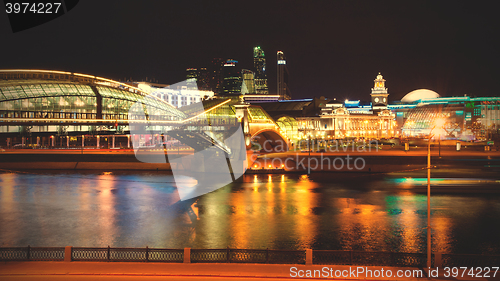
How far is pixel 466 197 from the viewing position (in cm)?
3478

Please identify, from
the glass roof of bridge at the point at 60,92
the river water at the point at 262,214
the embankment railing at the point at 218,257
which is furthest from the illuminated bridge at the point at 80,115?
the embankment railing at the point at 218,257

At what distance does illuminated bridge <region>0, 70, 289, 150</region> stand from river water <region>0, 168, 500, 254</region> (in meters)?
28.2

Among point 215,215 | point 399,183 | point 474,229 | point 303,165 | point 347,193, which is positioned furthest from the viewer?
Result: point 303,165

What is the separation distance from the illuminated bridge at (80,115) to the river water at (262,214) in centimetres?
2825

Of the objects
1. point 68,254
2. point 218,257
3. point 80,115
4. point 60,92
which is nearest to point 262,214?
point 218,257

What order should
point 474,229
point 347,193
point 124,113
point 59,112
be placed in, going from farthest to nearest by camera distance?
point 124,113, point 59,112, point 347,193, point 474,229

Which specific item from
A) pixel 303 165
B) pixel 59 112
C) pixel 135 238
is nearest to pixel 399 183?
pixel 303 165

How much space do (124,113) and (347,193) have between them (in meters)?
69.3

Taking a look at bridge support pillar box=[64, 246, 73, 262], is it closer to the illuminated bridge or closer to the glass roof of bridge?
the illuminated bridge

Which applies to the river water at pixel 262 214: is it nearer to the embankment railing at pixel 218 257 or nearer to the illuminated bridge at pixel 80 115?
the embankment railing at pixel 218 257

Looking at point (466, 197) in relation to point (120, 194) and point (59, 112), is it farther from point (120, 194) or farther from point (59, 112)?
point (59, 112)

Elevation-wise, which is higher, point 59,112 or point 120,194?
point 59,112

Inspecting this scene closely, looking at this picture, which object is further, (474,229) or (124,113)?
(124,113)

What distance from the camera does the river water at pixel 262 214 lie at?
69.5 ft
